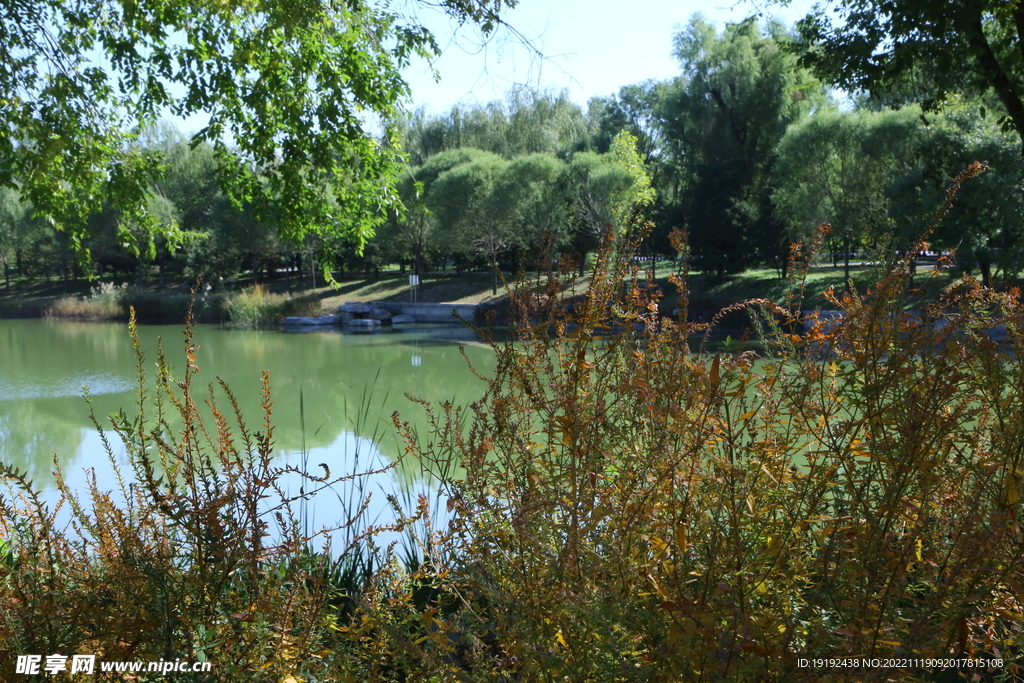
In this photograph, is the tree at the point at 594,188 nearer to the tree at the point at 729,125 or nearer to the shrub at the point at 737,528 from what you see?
the tree at the point at 729,125

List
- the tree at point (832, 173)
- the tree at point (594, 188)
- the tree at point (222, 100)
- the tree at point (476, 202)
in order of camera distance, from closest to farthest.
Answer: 1. the tree at point (222, 100)
2. the tree at point (832, 173)
3. the tree at point (594, 188)
4. the tree at point (476, 202)

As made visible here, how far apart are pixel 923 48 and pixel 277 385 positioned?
1129 centimetres

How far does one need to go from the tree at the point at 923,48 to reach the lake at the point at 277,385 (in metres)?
4.78

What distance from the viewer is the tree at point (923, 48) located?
19.1 ft

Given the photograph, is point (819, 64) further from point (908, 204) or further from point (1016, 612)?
point (908, 204)

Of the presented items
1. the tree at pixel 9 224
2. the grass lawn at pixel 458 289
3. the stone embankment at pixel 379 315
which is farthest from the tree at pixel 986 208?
the tree at pixel 9 224

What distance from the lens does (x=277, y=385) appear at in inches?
566

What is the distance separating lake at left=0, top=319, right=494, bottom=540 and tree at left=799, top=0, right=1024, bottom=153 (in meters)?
4.78

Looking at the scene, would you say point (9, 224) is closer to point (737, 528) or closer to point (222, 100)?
point (222, 100)

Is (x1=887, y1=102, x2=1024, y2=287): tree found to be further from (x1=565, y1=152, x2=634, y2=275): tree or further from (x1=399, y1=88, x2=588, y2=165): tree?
(x1=399, y1=88, x2=588, y2=165): tree

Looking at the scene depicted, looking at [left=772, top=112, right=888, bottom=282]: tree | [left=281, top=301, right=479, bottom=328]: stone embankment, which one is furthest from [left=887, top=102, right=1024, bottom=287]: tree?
[left=281, top=301, right=479, bottom=328]: stone embankment

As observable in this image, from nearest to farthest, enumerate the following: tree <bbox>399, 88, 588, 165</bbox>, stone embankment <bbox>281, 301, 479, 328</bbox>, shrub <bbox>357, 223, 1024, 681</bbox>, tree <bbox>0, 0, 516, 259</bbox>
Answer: shrub <bbox>357, 223, 1024, 681</bbox> → tree <bbox>0, 0, 516, 259</bbox> → stone embankment <bbox>281, 301, 479, 328</bbox> → tree <bbox>399, 88, 588, 165</bbox>

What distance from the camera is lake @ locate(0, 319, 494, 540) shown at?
7.35 meters

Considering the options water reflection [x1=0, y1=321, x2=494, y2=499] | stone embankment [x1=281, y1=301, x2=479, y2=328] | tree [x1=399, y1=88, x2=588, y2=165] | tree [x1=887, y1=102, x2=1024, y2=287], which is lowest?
water reflection [x1=0, y1=321, x2=494, y2=499]
